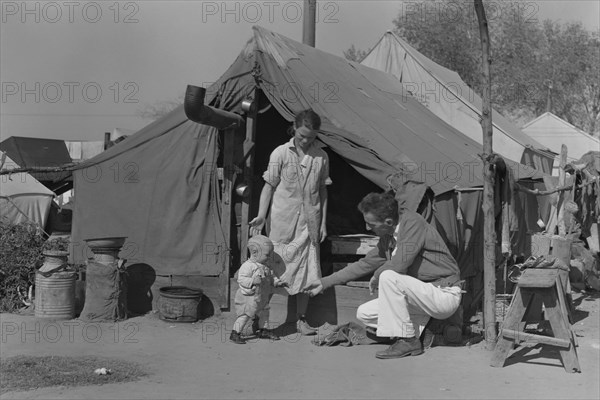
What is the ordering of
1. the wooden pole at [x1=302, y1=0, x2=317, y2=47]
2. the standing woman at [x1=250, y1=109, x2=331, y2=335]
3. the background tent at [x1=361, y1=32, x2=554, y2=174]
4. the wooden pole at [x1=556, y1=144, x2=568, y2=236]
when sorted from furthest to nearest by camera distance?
the background tent at [x1=361, y1=32, x2=554, y2=174] < the wooden pole at [x1=302, y1=0, x2=317, y2=47] < the wooden pole at [x1=556, y1=144, x2=568, y2=236] < the standing woman at [x1=250, y1=109, x2=331, y2=335]

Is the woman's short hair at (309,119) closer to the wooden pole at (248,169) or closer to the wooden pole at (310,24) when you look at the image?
the wooden pole at (248,169)

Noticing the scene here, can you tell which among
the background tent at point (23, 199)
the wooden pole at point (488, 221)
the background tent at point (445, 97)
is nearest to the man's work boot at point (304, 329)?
the wooden pole at point (488, 221)

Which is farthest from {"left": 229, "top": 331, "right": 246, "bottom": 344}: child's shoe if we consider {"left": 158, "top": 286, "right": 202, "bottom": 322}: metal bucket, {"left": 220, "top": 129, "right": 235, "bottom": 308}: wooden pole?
{"left": 220, "top": 129, "right": 235, "bottom": 308}: wooden pole

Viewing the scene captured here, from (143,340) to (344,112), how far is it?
3.00 metres

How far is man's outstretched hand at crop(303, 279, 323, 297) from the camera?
21.0 ft

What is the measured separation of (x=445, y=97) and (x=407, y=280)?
8.22 metres

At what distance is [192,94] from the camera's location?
255 inches

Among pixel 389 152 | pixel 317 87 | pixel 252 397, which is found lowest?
pixel 252 397

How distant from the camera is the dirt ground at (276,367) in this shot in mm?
4977

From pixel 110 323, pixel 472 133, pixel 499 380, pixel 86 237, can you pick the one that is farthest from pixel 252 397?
pixel 472 133

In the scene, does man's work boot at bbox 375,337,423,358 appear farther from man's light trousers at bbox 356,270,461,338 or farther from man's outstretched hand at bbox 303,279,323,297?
man's outstretched hand at bbox 303,279,323,297

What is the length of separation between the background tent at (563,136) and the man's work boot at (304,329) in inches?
829

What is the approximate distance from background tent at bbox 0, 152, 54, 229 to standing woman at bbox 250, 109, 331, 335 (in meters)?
4.63

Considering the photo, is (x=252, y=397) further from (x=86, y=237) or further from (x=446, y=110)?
(x=446, y=110)
